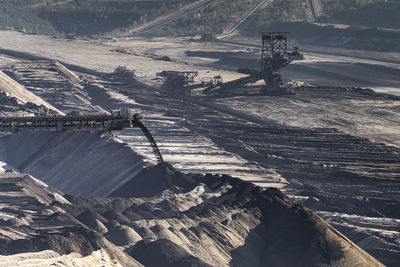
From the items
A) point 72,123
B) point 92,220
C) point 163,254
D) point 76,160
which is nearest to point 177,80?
point 76,160

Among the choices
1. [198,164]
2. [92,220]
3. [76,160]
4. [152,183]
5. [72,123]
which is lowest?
[198,164]

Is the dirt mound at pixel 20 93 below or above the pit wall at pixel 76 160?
above

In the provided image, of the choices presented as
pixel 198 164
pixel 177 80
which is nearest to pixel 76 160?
pixel 198 164

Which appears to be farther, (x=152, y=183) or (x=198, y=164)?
(x=198, y=164)

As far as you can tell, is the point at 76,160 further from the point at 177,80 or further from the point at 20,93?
the point at 177,80

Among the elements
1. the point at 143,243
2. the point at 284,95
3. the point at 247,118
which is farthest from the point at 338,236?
the point at 284,95

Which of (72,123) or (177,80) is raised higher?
(72,123)

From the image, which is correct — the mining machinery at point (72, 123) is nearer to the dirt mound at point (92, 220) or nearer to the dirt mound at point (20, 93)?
the dirt mound at point (92, 220)

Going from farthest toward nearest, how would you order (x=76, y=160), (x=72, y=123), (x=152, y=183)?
(x=76, y=160) → (x=152, y=183) → (x=72, y=123)

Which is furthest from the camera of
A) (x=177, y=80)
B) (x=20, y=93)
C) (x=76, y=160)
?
(x=177, y=80)

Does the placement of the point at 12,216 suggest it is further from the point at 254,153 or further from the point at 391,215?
the point at 254,153

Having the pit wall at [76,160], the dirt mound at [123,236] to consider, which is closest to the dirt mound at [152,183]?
the pit wall at [76,160]
